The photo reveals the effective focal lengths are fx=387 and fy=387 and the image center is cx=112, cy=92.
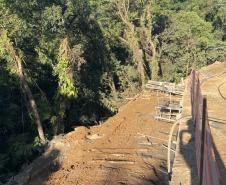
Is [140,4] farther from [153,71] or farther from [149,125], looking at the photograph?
[149,125]

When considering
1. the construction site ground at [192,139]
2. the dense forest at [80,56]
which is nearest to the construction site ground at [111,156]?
the construction site ground at [192,139]

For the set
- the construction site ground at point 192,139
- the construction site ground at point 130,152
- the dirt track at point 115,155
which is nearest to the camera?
the construction site ground at point 192,139

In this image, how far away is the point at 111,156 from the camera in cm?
1312

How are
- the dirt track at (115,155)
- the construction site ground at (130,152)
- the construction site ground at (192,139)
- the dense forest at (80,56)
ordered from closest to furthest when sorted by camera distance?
1. the construction site ground at (192,139)
2. the construction site ground at (130,152)
3. the dirt track at (115,155)
4. the dense forest at (80,56)

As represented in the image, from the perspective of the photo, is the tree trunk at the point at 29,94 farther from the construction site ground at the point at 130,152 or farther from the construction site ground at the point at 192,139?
the construction site ground at the point at 192,139

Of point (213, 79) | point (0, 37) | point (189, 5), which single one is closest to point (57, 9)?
point (0, 37)

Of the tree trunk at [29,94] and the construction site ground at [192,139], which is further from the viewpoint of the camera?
the tree trunk at [29,94]

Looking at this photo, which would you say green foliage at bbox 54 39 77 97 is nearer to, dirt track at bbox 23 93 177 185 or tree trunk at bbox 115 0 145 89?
dirt track at bbox 23 93 177 185

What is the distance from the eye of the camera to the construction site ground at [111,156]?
1159 cm

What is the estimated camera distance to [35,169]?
51.8 ft

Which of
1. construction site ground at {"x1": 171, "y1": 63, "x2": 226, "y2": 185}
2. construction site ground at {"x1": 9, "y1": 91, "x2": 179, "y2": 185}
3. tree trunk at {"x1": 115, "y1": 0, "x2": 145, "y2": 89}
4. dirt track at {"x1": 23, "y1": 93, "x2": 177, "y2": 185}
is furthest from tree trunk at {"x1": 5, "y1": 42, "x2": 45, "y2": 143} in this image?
tree trunk at {"x1": 115, "y1": 0, "x2": 145, "y2": 89}

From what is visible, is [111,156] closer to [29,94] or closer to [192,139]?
[192,139]

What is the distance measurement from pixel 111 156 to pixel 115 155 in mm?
140

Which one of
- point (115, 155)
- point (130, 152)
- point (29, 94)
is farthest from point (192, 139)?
point (29, 94)
